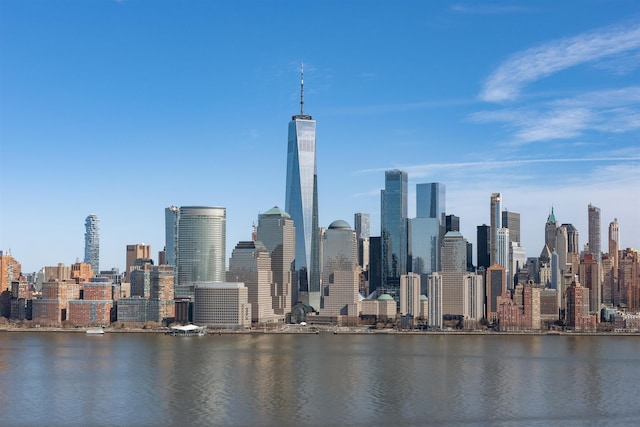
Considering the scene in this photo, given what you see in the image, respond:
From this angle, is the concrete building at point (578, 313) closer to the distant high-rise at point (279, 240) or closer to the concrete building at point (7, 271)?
the distant high-rise at point (279, 240)

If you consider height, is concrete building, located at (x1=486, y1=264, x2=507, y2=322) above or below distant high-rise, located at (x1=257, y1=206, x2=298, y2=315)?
below

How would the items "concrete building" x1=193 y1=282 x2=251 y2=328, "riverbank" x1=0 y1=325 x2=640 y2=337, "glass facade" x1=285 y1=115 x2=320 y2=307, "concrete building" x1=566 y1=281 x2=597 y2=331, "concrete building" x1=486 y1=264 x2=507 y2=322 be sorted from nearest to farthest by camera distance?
"riverbank" x1=0 y1=325 x2=640 y2=337, "concrete building" x1=193 y1=282 x2=251 y2=328, "concrete building" x1=566 y1=281 x2=597 y2=331, "concrete building" x1=486 y1=264 x2=507 y2=322, "glass facade" x1=285 y1=115 x2=320 y2=307

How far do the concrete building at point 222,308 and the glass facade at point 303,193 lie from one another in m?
37.5

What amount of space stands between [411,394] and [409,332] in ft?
274

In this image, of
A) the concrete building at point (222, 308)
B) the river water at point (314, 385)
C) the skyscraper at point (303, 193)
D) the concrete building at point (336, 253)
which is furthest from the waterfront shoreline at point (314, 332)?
the skyscraper at point (303, 193)

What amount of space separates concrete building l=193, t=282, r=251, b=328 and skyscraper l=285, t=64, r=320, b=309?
3752 cm

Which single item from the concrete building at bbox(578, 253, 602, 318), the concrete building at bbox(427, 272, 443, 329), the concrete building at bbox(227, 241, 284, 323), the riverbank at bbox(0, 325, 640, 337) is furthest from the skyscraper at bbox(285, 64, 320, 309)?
the concrete building at bbox(578, 253, 602, 318)

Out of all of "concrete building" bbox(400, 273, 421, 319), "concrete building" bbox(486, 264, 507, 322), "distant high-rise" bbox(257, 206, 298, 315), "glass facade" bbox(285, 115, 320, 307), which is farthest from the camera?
"glass facade" bbox(285, 115, 320, 307)

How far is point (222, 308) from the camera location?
14138cm

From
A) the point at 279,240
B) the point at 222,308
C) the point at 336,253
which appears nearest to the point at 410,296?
the point at 336,253

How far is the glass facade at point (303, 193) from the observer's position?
176125 millimetres

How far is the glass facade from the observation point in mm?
176125

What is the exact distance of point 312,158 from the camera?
581 ft

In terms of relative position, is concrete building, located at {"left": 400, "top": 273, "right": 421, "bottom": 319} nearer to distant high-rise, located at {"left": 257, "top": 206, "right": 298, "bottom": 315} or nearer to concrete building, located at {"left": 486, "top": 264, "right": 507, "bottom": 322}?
concrete building, located at {"left": 486, "top": 264, "right": 507, "bottom": 322}
